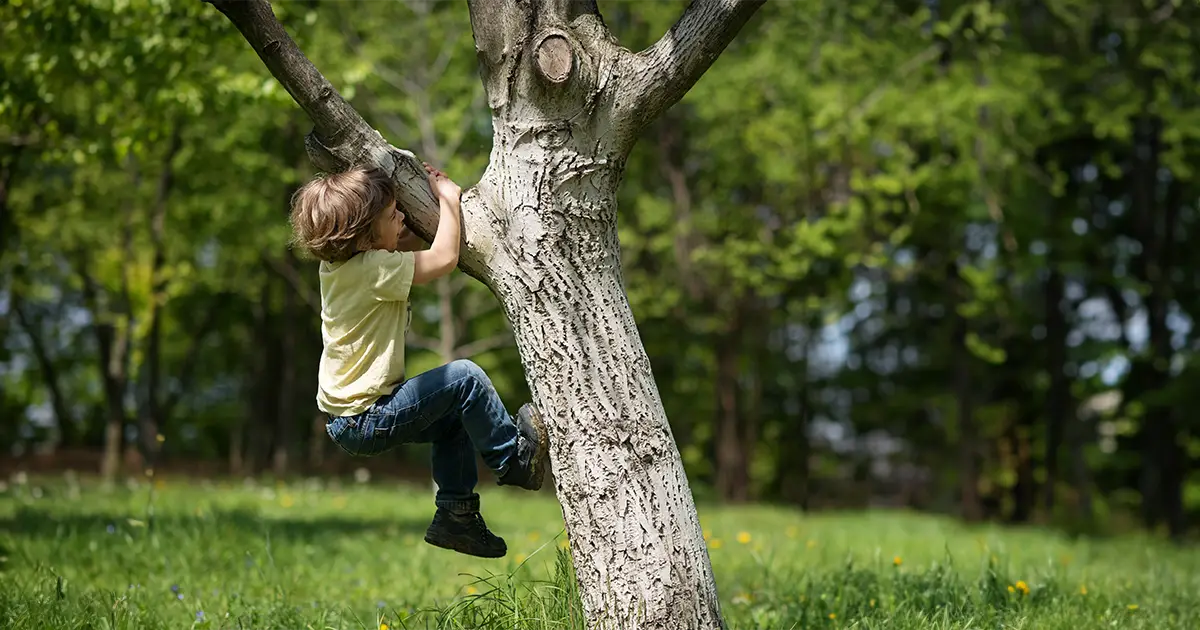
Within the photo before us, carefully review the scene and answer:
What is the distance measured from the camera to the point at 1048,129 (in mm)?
17203

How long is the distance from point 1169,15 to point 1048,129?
226 inches

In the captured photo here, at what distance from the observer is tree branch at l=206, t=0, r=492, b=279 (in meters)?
3.80

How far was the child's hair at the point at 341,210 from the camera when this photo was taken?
381cm

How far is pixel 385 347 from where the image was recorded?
404cm

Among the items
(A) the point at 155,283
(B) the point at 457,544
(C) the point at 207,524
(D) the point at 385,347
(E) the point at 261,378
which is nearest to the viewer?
(D) the point at 385,347

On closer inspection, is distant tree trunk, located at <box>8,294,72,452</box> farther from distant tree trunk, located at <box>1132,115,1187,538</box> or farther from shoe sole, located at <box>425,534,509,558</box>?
shoe sole, located at <box>425,534,509,558</box>

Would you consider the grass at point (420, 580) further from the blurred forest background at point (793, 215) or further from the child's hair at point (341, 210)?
the blurred forest background at point (793, 215)

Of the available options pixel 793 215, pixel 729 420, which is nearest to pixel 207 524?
pixel 793 215

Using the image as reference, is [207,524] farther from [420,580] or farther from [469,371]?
[469,371]

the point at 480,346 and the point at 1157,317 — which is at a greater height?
the point at 1157,317

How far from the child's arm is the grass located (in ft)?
3.40

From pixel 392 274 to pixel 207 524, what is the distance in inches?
191

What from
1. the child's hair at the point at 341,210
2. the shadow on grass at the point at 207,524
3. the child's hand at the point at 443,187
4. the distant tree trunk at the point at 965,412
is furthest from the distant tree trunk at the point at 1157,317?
the child's hair at the point at 341,210

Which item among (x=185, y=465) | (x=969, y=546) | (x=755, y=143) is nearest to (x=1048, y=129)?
(x=755, y=143)
